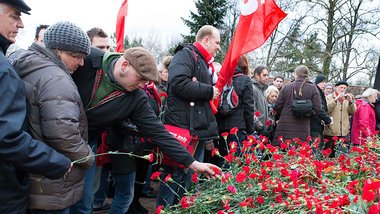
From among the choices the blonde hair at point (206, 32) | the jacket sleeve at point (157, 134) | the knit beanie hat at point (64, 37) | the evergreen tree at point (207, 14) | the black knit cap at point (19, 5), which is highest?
the evergreen tree at point (207, 14)

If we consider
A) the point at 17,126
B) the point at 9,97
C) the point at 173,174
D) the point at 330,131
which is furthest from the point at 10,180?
the point at 330,131

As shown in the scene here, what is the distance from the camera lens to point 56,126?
1483mm

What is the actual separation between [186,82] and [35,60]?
4.64 ft

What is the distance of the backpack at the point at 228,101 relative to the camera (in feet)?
12.0

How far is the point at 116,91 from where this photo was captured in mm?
2072

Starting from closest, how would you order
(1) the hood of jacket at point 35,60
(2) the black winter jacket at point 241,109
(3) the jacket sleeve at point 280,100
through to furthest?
(1) the hood of jacket at point 35,60 → (2) the black winter jacket at point 241,109 → (3) the jacket sleeve at point 280,100

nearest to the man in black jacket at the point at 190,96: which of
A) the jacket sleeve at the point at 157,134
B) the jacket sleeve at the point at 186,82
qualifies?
the jacket sleeve at the point at 186,82

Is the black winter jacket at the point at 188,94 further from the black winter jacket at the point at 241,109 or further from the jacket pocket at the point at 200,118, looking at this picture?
the black winter jacket at the point at 241,109

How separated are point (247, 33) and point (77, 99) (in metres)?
1.93

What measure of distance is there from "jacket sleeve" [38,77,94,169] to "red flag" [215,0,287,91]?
183 cm

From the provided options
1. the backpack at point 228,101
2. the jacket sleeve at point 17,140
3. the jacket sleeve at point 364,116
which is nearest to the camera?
the jacket sleeve at point 17,140

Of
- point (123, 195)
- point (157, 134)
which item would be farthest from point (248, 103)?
point (123, 195)

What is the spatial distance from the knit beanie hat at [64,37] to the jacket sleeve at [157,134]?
0.62m

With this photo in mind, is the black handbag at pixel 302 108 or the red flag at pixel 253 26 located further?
the black handbag at pixel 302 108
